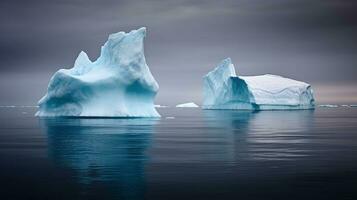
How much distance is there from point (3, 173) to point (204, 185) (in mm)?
6201

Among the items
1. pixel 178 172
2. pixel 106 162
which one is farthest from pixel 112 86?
pixel 178 172

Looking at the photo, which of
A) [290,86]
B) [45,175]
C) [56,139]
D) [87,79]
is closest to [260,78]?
[290,86]

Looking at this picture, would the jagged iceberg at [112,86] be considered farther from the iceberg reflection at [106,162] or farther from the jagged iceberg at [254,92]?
the jagged iceberg at [254,92]

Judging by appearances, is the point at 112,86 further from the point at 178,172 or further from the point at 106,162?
the point at 178,172

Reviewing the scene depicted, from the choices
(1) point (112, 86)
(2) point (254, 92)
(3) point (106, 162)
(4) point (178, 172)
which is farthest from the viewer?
(2) point (254, 92)

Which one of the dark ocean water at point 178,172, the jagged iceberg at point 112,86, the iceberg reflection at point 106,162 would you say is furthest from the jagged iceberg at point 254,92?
the dark ocean water at point 178,172

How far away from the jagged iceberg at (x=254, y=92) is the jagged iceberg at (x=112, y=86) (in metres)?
35.7

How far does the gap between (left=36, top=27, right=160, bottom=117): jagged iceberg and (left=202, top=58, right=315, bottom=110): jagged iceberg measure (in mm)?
35669

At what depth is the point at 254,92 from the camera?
3410 inches

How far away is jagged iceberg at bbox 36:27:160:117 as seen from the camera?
48.2 meters

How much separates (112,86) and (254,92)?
42480mm

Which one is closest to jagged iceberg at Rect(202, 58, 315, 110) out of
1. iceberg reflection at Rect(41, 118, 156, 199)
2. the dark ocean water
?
iceberg reflection at Rect(41, 118, 156, 199)

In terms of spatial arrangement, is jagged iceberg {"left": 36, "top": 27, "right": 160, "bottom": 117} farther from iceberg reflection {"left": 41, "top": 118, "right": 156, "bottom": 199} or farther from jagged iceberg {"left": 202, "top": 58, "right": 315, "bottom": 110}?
jagged iceberg {"left": 202, "top": 58, "right": 315, "bottom": 110}

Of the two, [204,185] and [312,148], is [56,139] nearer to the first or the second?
[312,148]
